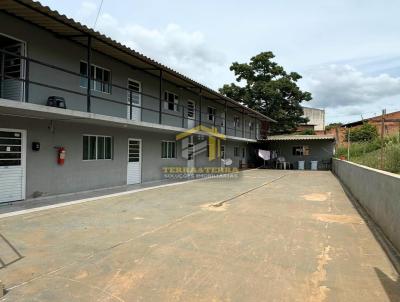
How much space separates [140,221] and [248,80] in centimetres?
3244

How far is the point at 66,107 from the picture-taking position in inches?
418

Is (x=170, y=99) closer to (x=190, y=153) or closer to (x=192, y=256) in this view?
(x=190, y=153)

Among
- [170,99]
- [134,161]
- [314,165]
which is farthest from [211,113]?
[314,165]

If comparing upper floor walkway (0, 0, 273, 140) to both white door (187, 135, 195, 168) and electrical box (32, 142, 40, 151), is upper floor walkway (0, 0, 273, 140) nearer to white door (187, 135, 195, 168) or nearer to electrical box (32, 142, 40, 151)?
electrical box (32, 142, 40, 151)

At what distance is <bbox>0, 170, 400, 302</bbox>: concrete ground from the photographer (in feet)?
12.7

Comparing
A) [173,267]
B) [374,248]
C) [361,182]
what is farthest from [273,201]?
[173,267]

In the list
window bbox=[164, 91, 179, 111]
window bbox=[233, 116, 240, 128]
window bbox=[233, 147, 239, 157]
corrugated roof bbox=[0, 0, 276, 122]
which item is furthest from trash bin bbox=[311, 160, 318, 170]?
corrugated roof bbox=[0, 0, 276, 122]

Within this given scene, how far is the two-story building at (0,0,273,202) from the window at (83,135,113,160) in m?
0.04

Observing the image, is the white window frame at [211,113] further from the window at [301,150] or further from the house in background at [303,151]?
the window at [301,150]

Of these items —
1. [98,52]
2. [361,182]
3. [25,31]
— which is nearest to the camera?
[25,31]

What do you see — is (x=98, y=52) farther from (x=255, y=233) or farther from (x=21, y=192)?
(x=255, y=233)

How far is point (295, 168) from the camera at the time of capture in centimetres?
Result: 3088

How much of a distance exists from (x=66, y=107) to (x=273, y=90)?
2806cm

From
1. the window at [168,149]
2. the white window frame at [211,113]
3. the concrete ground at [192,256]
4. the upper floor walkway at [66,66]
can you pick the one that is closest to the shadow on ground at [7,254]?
the concrete ground at [192,256]
